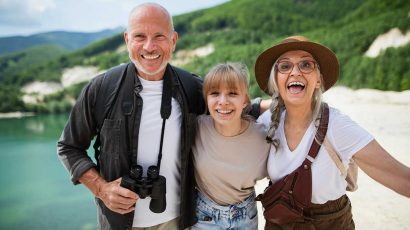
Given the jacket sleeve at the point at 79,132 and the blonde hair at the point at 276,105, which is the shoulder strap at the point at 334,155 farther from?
the jacket sleeve at the point at 79,132

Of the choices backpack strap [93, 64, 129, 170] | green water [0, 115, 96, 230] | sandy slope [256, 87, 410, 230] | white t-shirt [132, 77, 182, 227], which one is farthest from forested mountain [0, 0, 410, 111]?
backpack strap [93, 64, 129, 170]

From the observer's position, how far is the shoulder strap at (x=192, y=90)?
2553 mm

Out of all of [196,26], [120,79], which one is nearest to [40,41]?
[196,26]

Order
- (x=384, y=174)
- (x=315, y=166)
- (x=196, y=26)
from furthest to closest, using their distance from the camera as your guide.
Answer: (x=196, y=26) → (x=315, y=166) → (x=384, y=174)

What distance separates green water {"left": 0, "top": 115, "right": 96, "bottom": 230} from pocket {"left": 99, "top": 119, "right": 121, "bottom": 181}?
9.94 m

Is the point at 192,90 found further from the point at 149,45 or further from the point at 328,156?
the point at 328,156

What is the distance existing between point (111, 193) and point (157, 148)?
412 millimetres

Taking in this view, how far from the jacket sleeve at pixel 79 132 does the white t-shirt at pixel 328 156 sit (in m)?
1.28

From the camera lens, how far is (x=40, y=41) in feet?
583

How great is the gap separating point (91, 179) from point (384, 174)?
181cm

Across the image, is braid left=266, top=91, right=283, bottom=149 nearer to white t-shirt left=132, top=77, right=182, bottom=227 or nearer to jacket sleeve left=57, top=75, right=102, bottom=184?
white t-shirt left=132, top=77, right=182, bottom=227

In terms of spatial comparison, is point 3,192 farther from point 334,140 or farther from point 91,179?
point 334,140

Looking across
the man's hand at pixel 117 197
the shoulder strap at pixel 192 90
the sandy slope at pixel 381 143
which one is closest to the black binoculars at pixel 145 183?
the man's hand at pixel 117 197

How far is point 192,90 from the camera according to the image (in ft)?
8.53
